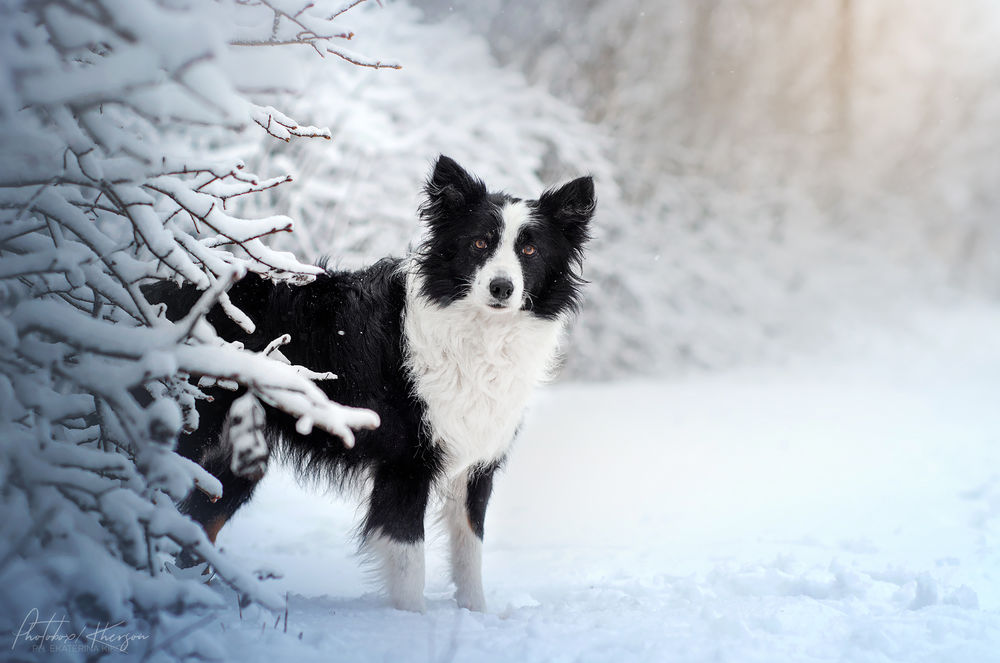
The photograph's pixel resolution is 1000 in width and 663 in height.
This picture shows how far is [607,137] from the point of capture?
460 inches

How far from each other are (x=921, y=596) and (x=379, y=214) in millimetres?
7750

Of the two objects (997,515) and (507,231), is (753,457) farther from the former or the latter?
(507,231)

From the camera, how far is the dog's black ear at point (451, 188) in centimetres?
336

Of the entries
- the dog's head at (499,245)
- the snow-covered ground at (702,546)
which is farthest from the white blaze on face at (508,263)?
the snow-covered ground at (702,546)

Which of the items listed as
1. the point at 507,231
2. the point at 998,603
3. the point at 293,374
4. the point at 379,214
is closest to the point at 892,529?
the point at 998,603

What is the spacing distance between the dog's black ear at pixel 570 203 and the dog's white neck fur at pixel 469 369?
541mm

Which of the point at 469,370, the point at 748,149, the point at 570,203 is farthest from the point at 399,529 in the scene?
the point at 748,149

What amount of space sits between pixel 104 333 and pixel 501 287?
165 cm

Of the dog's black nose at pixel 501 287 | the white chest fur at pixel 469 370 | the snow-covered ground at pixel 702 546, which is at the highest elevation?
the dog's black nose at pixel 501 287

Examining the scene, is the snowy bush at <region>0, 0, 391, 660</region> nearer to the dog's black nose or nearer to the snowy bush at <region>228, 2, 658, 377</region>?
the dog's black nose

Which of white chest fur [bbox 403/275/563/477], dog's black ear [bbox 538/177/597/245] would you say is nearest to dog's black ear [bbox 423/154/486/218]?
dog's black ear [bbox 538/177/597/245]

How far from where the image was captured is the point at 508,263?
3188 millimetres

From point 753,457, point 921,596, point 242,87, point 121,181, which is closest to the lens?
point 242,87

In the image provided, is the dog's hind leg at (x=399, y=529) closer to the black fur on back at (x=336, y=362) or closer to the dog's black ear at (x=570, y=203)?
the black fur on back at (x=336, y=362)
